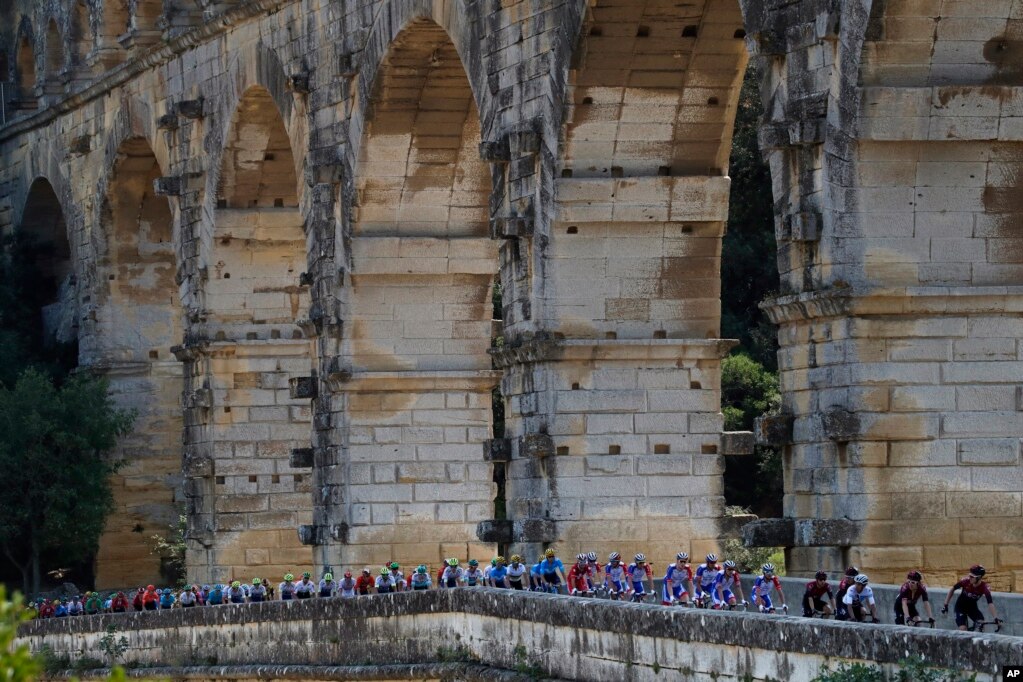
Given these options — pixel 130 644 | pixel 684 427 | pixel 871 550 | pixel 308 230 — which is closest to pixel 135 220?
pixel 308 230

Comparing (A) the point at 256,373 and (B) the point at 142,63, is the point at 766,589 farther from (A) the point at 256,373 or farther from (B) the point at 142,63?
(B) the point at 142,63

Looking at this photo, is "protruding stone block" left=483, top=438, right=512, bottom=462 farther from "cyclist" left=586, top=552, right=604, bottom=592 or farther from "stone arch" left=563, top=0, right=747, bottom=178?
"cyclist" left=586, top=552, right=604, bottom=592

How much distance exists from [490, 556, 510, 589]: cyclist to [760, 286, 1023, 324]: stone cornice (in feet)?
12.8

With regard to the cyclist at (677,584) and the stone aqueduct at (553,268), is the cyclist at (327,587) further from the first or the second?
the cyclist at (677,584)

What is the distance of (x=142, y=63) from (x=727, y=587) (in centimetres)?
2159

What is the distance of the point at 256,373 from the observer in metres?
36.7

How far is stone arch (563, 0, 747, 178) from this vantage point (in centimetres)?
2500

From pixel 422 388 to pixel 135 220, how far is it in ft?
39.5

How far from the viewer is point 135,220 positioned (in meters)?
42.2

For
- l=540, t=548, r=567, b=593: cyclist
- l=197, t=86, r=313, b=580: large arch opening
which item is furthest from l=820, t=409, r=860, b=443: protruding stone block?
l=197, t=86, r=313, b=580: large arch opening

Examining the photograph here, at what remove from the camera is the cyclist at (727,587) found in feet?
66.4

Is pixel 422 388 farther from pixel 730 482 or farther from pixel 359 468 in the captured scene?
pixel 730 482

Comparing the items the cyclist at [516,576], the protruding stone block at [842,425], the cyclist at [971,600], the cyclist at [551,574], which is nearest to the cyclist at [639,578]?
the cyclist at [551,574]

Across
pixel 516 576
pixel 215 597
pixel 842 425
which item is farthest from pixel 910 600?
pixel 215 597
